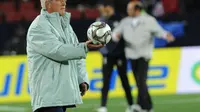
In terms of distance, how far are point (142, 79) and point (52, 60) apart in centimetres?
606

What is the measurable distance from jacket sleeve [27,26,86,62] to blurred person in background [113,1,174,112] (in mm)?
6009

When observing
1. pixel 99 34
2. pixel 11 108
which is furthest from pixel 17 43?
pixel 99 34

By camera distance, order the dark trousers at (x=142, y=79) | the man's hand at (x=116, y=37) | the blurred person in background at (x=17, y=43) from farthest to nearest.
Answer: the blurred person in background at (x=17, y=43), the man's hand at (x=116, y=37), the dark trousers at (x=142, y=79)

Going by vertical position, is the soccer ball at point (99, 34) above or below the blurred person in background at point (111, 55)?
above

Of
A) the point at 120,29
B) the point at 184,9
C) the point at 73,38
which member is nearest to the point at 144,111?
the point at 120,29

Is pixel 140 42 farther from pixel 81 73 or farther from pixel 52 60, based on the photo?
pixel 52 60

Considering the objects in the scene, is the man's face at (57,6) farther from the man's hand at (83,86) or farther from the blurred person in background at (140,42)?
the blurred person in background at (140,42)

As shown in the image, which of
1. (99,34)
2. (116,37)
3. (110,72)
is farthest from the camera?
(110,72)

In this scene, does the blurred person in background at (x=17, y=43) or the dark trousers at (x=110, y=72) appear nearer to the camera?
A: the dark trousers at (x=110, y=72)

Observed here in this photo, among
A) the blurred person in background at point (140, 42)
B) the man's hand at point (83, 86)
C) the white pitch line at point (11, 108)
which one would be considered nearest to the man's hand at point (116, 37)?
the blurred person in background at point (140, 42)

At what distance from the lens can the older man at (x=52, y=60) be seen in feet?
21.7

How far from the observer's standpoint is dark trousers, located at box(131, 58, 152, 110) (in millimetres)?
12594

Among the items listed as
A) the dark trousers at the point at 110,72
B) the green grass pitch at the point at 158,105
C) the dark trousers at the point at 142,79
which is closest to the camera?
the dark trousers at the point at 142,79

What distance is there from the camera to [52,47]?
21.7 ft
